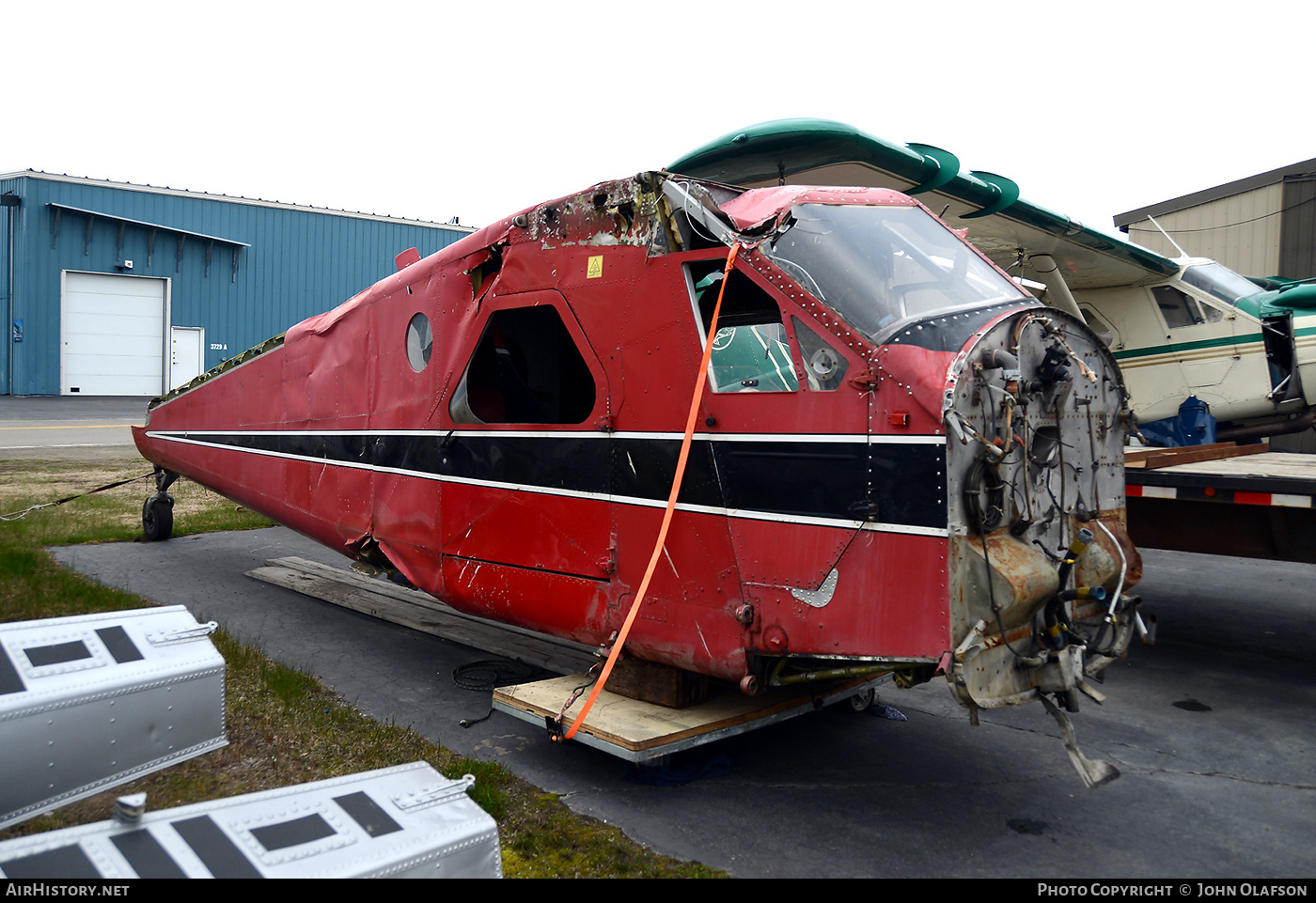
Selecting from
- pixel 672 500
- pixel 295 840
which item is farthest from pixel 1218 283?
pixel 295 840

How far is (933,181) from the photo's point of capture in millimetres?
7590

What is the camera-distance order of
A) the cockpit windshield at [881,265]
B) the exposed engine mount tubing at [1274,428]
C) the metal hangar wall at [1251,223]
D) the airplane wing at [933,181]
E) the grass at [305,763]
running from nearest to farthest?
the grass at [305,763] → the cockpit windshield at [881,265] → the airplane wing at [933,181] → the exposed engine mount tubing at [1274,428] → the metal hangar wall at [1251,223]

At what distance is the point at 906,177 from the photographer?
24.5ft

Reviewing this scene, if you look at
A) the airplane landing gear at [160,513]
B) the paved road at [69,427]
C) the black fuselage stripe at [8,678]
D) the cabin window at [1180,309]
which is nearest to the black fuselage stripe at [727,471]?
the black fuselage stripe at [8,678]

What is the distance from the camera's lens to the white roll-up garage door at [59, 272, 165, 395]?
2989 cm

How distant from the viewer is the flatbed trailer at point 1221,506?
552 centimetres

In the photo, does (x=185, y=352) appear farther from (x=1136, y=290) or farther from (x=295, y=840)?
(x=295, y=840)

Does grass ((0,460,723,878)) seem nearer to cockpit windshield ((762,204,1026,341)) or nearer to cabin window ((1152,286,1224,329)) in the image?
cockpit windshield ((762,204,1026,341))

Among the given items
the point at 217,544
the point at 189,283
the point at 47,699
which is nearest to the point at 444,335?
the point at 47,699

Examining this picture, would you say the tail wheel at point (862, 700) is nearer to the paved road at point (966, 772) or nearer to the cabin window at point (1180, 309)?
the paved road at point (966, 772)

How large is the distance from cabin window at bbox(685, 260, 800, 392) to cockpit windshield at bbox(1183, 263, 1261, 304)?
6906mm

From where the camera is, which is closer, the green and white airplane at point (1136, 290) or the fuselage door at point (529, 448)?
the fuselage door at point (529, 448)

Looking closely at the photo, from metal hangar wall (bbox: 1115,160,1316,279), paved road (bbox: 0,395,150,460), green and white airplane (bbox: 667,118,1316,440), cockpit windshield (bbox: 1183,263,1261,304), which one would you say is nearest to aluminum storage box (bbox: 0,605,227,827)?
green and white airplane (bbox: 667,118,1316,440)

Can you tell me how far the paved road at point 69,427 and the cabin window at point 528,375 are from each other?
1540cm
